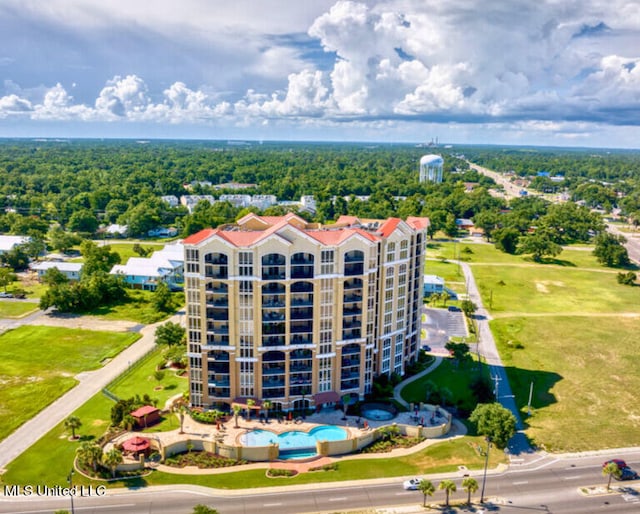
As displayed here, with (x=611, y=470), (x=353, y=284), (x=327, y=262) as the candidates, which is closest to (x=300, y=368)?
(x=353, y=284)

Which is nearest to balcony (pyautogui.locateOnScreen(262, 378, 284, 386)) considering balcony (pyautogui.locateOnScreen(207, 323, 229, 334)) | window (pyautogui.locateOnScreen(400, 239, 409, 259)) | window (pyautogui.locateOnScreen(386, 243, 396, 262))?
balcony (pyautogui.locateOnScreen(207, 323, 229, 334))

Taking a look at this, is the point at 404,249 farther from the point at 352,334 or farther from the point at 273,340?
the point at 273,340

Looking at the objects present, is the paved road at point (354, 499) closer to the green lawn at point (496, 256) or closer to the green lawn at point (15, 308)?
the green lawn at point (15, 308)

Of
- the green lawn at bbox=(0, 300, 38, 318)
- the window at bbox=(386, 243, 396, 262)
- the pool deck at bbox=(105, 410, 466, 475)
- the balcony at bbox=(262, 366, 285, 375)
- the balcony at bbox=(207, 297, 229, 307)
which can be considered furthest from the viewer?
the green lawn at bbox=(0, 300, 38, 318)

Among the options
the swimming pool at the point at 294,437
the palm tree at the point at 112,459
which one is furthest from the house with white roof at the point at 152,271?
the palm tree at the point at 112,459

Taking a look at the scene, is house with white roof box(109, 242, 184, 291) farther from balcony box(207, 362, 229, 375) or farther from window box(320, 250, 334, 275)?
window box(320, 250, 334, 275)

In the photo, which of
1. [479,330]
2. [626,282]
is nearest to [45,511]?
[479,330]
